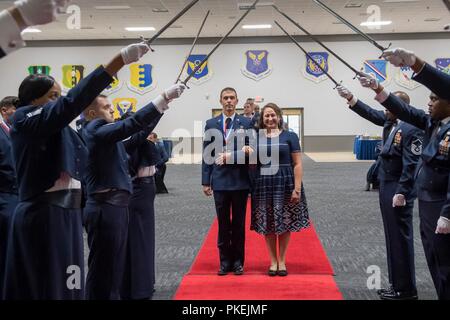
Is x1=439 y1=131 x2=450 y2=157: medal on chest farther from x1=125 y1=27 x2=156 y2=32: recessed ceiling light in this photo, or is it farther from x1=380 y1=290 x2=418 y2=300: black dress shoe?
x1=125 y1=27 x2=156 y2=32: recessed ceiling light

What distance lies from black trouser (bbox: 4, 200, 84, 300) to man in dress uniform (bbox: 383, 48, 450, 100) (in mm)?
1809

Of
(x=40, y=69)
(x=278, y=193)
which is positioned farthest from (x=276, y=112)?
(x=40, y=69)

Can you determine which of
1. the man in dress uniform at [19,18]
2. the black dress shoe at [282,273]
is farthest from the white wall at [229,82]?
the man in dress uniform at [19,18]

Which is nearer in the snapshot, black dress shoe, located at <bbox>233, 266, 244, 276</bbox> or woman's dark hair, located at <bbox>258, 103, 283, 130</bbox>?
Result: black dress shoe, located at <bbox>233, 266, 244, 276</bbox>

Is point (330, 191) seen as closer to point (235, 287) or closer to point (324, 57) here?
point (235, 287)

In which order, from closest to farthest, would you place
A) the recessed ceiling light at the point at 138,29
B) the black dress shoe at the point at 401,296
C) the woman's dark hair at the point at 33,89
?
the woman's dark hair at the point at 33,89, the black dress shoe at the point at 401,296, the recessed ceiling light at the point at 138,29

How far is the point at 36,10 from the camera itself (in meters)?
1.74

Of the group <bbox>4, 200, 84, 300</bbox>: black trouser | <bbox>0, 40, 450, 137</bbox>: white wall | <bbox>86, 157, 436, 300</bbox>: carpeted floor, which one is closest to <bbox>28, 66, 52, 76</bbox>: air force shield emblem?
<bbox>0, 40, 450, 137</bbox>: white wall

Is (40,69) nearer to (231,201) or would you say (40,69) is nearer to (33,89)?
(231,201)

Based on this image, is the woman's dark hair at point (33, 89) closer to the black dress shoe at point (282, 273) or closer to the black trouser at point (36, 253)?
the black trouser at point (36, 253)

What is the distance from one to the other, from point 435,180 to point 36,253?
226cm

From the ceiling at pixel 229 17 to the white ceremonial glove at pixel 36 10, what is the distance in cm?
1377

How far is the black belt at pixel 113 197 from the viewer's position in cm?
333

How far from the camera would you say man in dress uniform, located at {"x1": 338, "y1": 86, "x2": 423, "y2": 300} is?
3.96 meters
